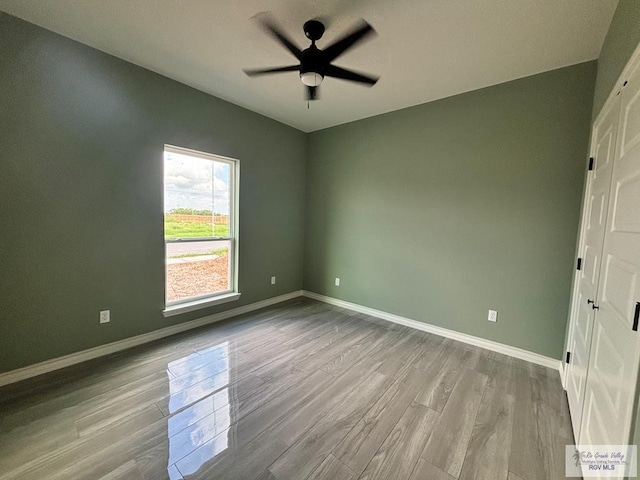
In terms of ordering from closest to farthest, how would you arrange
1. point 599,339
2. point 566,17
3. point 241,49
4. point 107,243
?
point 599,339, point 566,17, point 241,49, point 107,243

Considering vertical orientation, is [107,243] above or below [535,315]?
above

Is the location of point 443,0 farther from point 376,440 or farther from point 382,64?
point 376,440

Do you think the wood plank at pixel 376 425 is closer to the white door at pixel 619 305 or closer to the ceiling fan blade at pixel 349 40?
the white door at pixel 619 305

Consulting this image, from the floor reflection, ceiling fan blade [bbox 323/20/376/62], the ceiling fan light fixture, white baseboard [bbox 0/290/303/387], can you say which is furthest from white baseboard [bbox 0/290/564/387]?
ceiling fan blade [bbox 323/20/376/62]

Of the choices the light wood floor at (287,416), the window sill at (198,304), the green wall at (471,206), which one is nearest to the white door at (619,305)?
the light wood floor at (287,416)

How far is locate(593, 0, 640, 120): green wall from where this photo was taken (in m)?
1.27

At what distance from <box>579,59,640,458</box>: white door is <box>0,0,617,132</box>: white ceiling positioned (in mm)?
964

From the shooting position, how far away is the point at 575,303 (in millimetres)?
2125

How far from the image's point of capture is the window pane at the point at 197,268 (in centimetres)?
299

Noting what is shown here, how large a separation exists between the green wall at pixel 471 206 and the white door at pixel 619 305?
1176mm

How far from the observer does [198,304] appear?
3.14 m

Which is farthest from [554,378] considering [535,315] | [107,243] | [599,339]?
[107,243]

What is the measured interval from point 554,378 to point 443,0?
318 centimetres

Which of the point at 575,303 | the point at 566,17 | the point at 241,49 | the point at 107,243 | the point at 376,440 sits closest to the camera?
the point at 376,440
